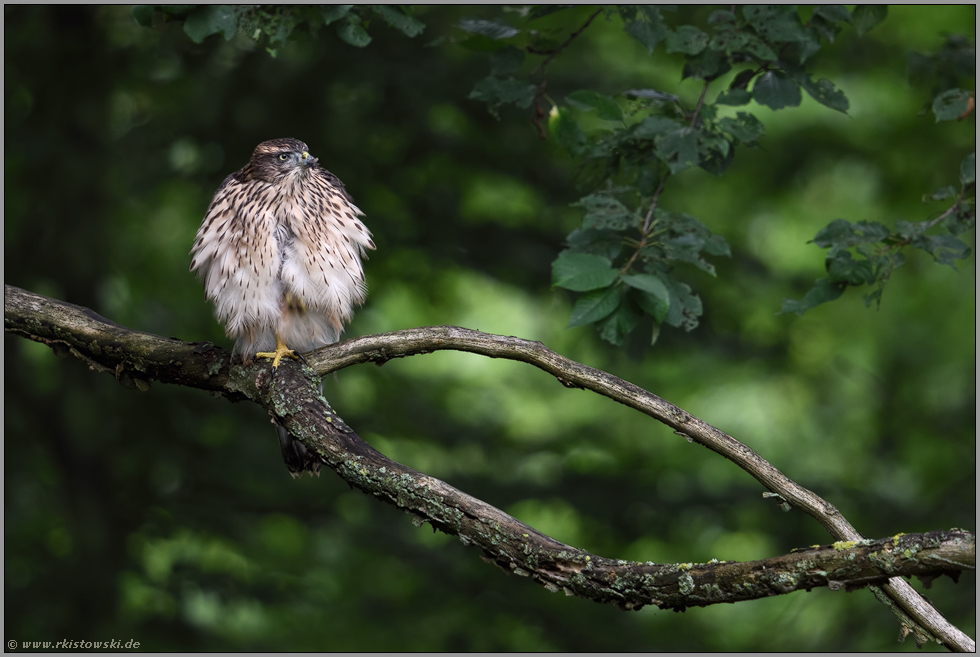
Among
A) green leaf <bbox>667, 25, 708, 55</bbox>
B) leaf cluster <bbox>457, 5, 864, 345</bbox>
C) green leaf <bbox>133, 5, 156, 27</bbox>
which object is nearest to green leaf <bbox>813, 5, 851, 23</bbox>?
leaf cluster <bbox>457, 5, 864, 345</bbox>

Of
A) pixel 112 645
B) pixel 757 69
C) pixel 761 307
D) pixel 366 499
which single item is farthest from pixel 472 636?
pixel 757 69

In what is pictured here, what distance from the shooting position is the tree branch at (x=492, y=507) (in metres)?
1.81

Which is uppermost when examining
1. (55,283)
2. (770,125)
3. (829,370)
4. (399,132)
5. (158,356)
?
(770,125)

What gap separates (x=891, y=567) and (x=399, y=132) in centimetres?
427

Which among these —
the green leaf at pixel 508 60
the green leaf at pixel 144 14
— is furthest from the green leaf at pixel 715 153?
the green leaf at pixel 144 14

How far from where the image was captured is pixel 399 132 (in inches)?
210

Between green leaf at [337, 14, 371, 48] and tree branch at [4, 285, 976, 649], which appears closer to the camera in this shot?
tree branch at [4, 285, 976, 649]

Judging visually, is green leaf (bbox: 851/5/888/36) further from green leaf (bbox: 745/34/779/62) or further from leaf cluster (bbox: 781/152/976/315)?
leaf cluster (bbox: 781/152/976/315)

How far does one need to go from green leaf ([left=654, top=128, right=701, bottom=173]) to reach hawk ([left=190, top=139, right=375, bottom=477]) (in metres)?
1.35

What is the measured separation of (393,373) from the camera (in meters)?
6.40

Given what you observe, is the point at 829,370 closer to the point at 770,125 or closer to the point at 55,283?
the point at 770,125

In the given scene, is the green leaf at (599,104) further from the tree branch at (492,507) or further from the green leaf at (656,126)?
the tree branch at (492,507)

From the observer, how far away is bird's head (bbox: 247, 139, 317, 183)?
3.48 meters

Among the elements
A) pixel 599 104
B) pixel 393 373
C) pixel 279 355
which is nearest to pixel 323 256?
pixel 279 355
